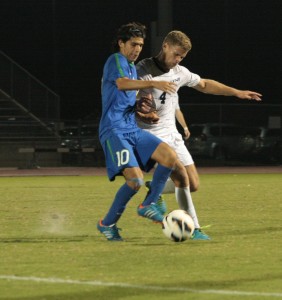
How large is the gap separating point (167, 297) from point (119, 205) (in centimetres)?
310

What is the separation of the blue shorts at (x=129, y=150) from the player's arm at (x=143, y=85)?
1.75ft

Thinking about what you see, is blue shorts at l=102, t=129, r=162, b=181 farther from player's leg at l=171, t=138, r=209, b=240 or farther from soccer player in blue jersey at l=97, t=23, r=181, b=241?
player's leg at l=171, t=138, r=209, b=240

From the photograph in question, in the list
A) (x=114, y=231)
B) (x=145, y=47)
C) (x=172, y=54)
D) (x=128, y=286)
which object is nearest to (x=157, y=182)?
(x=114, y=231)

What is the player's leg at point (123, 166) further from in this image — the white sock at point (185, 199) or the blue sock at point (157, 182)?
the white sock at point (185, 199)

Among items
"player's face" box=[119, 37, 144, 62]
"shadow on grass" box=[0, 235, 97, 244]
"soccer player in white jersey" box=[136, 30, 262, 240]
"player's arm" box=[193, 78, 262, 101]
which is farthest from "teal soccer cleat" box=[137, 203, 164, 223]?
"player's arm" box=[193, 78, 262, 101]

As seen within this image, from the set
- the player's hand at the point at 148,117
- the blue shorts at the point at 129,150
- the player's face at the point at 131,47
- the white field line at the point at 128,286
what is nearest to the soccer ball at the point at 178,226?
the blue shorts at the point at 129,150

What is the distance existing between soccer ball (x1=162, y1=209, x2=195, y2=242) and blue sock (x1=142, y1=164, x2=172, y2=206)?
14.3 inches

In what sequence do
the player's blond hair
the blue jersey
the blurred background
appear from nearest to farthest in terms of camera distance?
1. the blue jersey
2. the player's blond hair
3. the blurred background

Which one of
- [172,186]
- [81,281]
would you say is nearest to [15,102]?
[172,186]

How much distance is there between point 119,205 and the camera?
10.2m

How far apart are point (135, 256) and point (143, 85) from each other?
1595 millimetres

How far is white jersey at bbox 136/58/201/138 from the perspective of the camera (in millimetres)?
10797

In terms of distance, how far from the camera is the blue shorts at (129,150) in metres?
9.95

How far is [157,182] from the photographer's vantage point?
10312 millimetres
